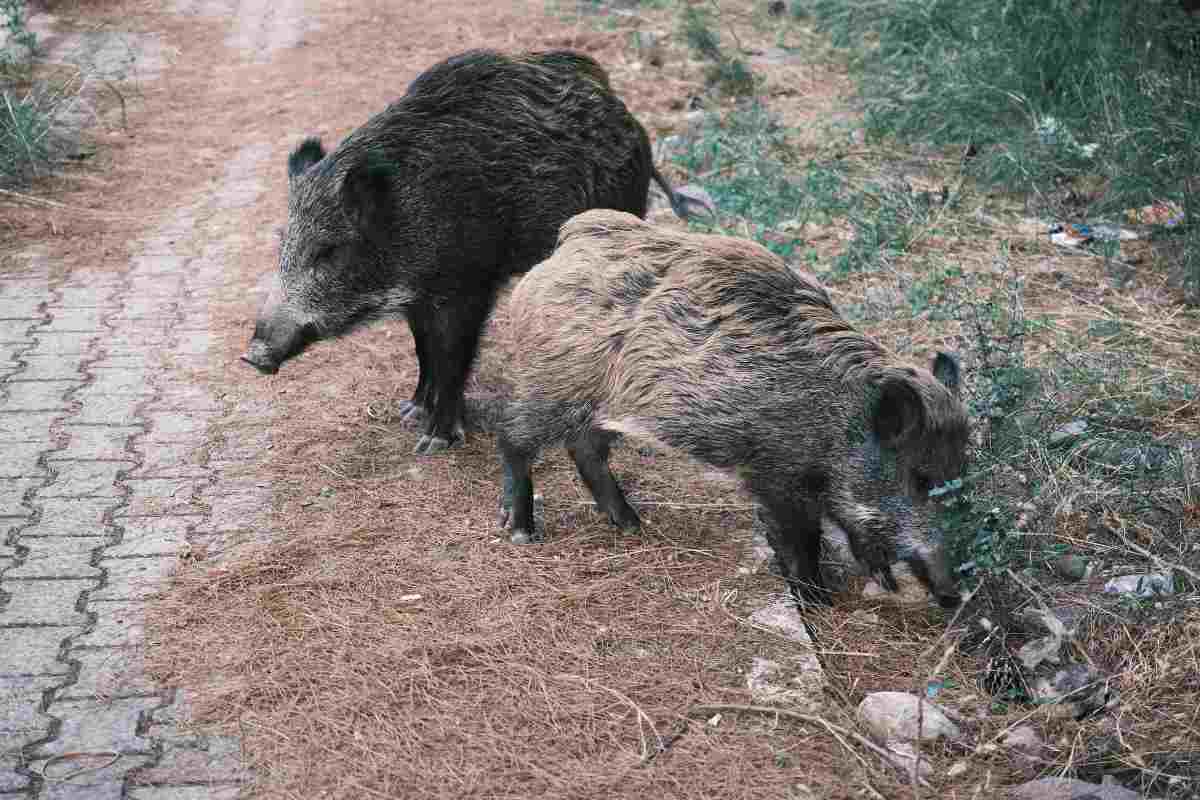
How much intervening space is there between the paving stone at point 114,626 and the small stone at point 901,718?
2.14m

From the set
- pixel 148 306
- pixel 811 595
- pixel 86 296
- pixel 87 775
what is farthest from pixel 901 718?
pixel 86 296

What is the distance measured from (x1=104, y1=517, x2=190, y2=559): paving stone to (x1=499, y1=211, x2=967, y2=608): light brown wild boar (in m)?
1.19

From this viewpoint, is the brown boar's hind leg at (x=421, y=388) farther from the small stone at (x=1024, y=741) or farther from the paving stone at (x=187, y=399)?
the small stone at (x=1024, y=741)

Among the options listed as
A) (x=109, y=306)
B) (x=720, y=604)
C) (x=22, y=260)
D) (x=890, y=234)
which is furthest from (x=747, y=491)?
(x=22, y=260)

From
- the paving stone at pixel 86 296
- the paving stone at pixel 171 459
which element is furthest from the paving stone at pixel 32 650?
the paving stone at pixel 86 296

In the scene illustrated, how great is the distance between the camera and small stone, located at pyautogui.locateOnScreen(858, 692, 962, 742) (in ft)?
11.4

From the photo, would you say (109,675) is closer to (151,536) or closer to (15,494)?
(151,536)

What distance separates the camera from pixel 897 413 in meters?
3.87

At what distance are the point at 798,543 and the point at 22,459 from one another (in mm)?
2962

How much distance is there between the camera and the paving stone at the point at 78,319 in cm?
611

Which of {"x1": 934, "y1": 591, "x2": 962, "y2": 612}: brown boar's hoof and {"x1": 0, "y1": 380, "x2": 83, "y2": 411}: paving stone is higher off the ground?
{"x1": 934, "y1": 591, "x2": 962, "y2": 612}: brown boar's hoof

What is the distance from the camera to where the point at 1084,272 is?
668cm

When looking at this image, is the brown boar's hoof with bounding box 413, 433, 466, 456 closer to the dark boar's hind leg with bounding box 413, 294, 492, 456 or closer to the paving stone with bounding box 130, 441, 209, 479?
the dark boar's hind leg with bounding box 413, 294, 492, 456

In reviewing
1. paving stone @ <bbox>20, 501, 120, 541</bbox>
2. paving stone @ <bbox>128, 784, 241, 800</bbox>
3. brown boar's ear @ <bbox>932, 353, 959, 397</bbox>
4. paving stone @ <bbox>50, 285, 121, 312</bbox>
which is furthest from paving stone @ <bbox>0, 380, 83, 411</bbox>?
brown boar's ear @ <bbox>932, 353, 959, 397</bbox>
